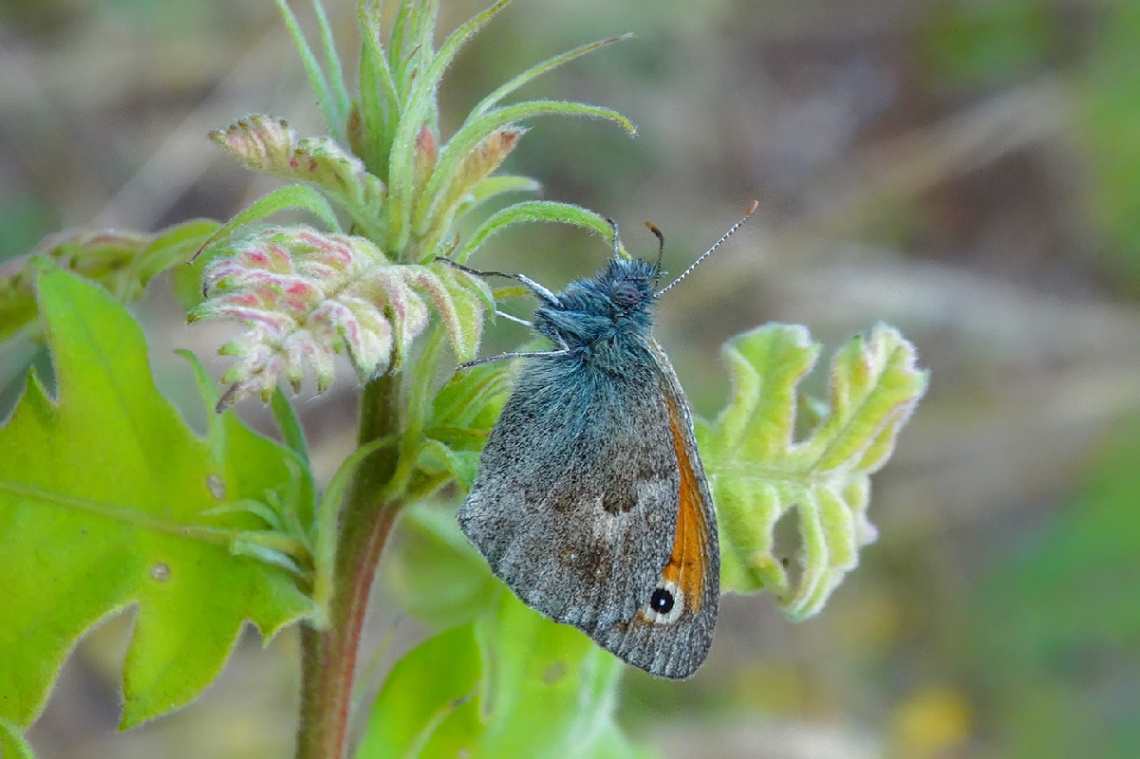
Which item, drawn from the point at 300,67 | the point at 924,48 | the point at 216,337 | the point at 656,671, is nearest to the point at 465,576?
the point at 656,671

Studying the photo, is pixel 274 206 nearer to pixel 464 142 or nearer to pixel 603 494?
pixel 464 142

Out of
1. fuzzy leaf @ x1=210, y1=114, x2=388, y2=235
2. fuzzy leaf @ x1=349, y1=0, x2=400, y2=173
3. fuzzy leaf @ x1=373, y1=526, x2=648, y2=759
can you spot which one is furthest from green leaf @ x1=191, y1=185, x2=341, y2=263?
fuzzy leaf @ x1=373, y1=526, x2=648, y2=759

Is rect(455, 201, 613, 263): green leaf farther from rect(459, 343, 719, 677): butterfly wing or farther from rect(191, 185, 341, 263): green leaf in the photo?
rect(459, 343, 719, 677): butterfly wing

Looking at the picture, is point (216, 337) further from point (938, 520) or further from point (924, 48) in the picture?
point (924, 48)

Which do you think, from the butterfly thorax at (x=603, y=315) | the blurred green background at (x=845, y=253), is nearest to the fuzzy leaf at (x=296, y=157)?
the butterfly thorax at (x=603, y=315)

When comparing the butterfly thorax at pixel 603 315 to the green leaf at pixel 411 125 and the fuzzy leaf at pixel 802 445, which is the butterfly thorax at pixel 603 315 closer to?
the fuzzy leaf at pixel 802 445

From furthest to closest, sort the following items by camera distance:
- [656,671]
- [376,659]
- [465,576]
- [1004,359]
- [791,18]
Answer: [791,18]
[1004,359]
[465,576]
[376,659]
[656,671]
